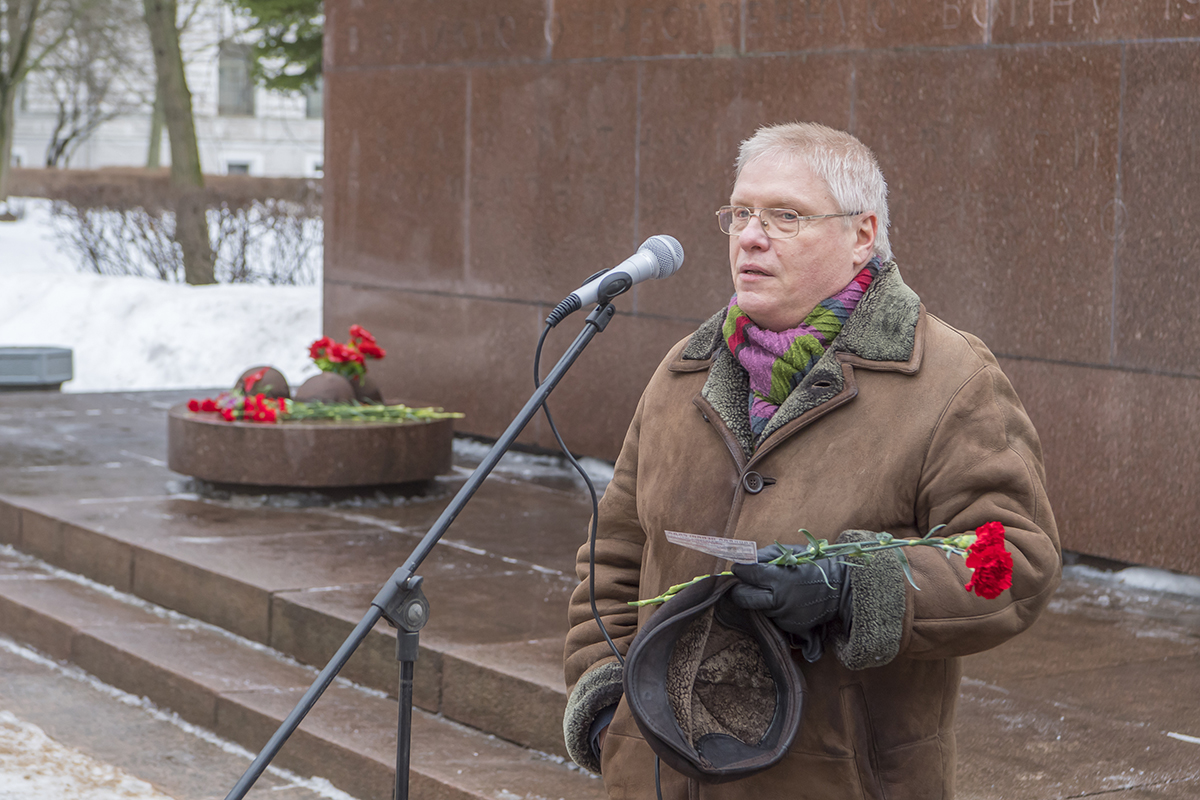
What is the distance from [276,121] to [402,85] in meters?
42.2

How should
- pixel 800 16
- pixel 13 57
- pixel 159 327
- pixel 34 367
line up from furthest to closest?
pixel 13 57 < pixel 159 327 < pixel 34 367 < pixel 800 16

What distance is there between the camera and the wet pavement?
14.0 ft

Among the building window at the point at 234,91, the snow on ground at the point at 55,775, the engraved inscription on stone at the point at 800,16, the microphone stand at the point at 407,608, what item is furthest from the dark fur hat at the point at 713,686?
the building window at the point at 234,91

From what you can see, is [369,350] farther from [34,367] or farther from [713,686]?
[713,686]

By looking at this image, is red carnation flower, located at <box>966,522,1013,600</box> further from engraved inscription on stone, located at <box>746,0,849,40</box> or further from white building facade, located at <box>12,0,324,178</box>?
white building facade, located at <box>12,0,324,178</box>

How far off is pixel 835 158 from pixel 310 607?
3649 mm

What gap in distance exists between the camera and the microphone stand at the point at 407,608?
8.18 feet

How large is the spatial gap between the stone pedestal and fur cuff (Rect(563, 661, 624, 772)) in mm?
5046

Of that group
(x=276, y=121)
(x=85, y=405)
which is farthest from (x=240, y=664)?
(x=276, y=121)

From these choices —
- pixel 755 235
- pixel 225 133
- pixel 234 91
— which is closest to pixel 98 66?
pixel 225 133

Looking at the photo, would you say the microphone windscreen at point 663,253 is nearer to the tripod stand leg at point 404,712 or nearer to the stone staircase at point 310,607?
the tripod stand leg at point 404,712

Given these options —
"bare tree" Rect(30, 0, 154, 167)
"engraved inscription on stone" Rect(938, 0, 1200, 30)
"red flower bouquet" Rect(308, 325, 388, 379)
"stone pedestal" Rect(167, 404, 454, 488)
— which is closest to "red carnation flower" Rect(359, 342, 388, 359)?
"red flower bouquet" Rect(308, 325, 388, 379)

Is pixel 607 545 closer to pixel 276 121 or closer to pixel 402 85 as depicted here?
pixel 402 85

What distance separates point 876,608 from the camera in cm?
230
